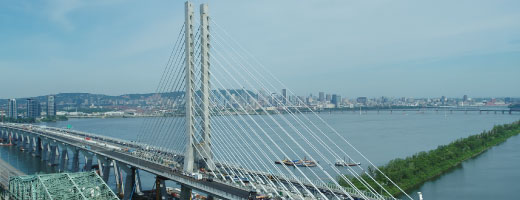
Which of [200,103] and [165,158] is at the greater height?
[200,103]

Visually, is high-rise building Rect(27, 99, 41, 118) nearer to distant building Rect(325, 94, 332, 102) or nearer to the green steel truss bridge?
the green steel truss bridge

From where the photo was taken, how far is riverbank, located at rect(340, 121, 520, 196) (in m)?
15.0

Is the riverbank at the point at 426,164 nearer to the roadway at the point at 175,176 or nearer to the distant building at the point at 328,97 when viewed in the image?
the roadway at the point at 175,176

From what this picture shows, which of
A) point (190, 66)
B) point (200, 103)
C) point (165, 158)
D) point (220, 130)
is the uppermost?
point (190, 66)

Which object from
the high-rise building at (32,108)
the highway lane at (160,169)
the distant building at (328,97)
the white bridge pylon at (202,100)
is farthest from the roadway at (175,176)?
the distant building at (328,97)

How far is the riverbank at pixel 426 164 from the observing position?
15000 mm

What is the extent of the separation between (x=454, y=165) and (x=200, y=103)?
1397 centimetres

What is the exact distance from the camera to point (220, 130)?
11172 mm

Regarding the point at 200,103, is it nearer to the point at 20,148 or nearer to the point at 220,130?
the point at 220,130

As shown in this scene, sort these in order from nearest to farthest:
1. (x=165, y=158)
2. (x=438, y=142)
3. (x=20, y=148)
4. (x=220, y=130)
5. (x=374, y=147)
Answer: (x=220, y=130) < (x=165, y=158) < (x=374, y=147) < (x=438, y=142) < (x=20, y=148)

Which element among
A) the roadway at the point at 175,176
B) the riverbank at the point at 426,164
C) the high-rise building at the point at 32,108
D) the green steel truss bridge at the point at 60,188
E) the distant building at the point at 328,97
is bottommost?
the riverbank at the point at 426,164

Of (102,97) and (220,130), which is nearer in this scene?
(220,130)

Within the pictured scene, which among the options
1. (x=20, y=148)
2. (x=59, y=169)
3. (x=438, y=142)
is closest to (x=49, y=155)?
(x=59, y=169)

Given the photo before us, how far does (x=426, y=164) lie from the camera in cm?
1811
